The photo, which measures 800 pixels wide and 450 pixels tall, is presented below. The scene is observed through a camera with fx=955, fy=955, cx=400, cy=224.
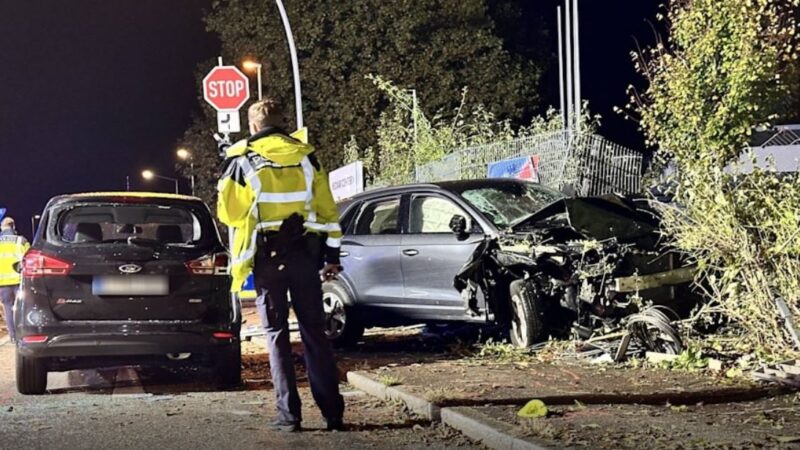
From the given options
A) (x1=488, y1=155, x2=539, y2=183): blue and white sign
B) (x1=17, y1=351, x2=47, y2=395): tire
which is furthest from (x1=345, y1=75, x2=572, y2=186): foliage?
(x1=17, y1=351, x2=47, y2=395): tire

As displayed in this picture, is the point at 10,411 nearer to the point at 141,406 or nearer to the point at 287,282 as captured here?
the point at 141,406

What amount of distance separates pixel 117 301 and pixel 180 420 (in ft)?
4.43

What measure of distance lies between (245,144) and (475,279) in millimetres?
3390

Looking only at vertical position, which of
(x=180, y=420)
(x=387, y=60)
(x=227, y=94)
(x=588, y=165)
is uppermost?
(x=387, y=60)

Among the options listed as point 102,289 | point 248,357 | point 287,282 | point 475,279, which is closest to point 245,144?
point 287,282

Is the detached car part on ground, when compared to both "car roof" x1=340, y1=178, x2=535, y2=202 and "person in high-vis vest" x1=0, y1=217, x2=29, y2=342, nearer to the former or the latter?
"car roof" x1=340, y1=178, x2=535, y2=202

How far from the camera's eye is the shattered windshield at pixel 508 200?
9.10 m

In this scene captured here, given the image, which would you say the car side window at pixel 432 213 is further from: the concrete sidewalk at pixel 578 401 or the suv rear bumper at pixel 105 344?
the suv rear bumper at pixel 105 344

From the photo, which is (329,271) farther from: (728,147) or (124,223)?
(728,147)

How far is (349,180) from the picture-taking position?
56.0 ft

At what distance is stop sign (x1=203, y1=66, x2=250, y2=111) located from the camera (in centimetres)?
1602

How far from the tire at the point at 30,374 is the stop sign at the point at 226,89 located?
29.3ft

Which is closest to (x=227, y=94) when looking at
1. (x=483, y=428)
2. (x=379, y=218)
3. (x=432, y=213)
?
(x=379, y=218)

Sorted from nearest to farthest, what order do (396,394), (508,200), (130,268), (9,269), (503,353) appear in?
(396,394) → (130,268) → (503,353) → (508,200) → (9,269)
